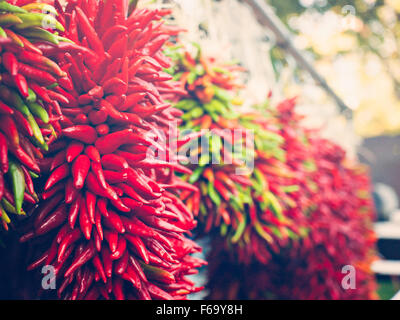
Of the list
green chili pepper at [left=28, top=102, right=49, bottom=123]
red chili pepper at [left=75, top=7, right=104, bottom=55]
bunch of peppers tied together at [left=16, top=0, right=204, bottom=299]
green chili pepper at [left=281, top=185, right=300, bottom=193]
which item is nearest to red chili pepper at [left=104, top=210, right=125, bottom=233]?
bunch of peppers tied together at [left=16, top=0, right=204, bottom=299]

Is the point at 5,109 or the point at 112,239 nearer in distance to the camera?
the point at 5,109

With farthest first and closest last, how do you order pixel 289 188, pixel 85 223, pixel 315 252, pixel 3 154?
pixel 315 252
pixel 289 188
pixel 85 223
pixel 3 154

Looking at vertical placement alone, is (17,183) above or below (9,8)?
below

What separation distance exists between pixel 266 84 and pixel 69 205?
5.65 ft

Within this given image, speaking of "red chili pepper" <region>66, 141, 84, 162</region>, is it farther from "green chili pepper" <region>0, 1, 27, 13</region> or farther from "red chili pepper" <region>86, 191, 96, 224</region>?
"green chili pepper" <region>0, 1, 27, 13</region>

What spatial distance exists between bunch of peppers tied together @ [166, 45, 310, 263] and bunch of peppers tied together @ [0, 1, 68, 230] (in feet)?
1.48

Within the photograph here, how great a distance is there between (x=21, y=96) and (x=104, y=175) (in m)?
0.19

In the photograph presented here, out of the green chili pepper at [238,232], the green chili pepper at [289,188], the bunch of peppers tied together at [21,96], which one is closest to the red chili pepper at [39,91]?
the bunch of peppers tied together at [21,96]

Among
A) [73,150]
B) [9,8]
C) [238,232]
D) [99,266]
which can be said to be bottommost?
[99,266]

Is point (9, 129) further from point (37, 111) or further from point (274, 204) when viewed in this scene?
point (274, 204)

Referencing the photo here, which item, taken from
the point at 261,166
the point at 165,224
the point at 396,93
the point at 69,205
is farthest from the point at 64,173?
the point at 396,93

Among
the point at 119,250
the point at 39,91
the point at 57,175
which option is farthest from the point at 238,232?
the point at 39,91

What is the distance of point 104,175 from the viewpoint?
0.65 m
